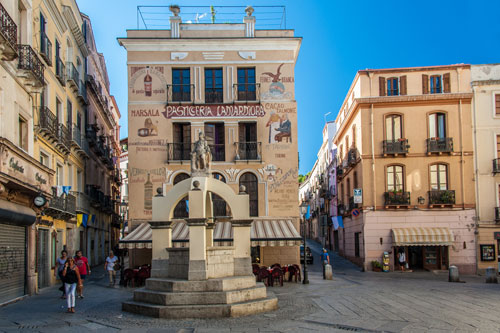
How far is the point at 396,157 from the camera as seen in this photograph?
3231 cm

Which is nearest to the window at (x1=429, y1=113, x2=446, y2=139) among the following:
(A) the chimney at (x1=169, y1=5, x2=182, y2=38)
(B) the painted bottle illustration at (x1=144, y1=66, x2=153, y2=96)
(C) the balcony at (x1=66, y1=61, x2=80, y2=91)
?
(A) the chimney at (x1=169, y1=5, x2=182, y2=38)

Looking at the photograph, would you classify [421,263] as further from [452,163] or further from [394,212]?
[452,163]

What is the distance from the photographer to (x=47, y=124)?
2216cm

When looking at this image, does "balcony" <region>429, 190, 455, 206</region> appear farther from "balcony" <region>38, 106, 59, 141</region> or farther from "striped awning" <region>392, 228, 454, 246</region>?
"balcony" <region>38, 106, 59, 141</region>

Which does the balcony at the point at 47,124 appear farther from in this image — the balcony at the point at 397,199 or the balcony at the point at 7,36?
the balcony at the point at 397,199

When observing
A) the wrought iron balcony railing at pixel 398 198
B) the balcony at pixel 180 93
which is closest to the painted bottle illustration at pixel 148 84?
the balcony at pixel 180 93

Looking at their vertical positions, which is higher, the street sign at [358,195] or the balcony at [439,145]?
the balcony at [439,145]

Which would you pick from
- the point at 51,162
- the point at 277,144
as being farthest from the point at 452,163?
the point at 51,162

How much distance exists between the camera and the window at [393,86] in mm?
32750

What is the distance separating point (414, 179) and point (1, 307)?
2453 cm

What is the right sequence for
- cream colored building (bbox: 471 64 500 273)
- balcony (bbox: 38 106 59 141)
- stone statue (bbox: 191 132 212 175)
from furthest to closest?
cream colored building (bbox: 471 64 500 273) → balcony (bbox: 38 106 59 141) → stone statue (bbox: 191 132 212 175)

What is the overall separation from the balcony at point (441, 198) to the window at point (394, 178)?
6.24ft

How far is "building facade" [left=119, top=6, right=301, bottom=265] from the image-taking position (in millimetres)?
26875

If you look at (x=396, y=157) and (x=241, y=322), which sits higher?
(x=396, y=157)
